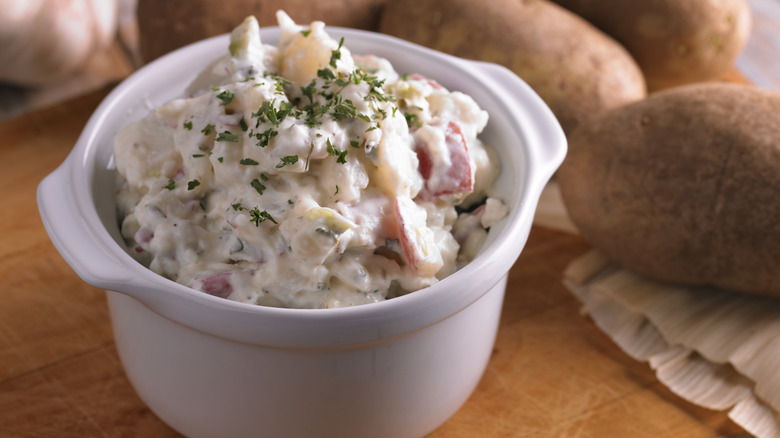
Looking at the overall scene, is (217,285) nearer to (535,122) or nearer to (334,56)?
(334,56)

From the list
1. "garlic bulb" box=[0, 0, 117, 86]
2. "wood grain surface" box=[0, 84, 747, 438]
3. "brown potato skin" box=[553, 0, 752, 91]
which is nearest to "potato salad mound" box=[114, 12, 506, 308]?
"wood grain surface" box=[0, 84, 747, 438]

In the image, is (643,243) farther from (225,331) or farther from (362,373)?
(225,331)

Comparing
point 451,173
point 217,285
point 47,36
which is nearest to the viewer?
point 217,285

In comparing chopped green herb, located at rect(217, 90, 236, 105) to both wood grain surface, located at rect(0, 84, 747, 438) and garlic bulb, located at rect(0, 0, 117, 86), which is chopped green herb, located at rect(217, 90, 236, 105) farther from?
garlic bulb, located at rect(0, 0, 117, 86)

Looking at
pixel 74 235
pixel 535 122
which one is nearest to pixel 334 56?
pixel 535 122

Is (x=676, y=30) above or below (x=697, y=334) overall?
above

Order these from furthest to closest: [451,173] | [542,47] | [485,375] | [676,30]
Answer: [676,30]
[542,47]
[485,375]
[451,173]

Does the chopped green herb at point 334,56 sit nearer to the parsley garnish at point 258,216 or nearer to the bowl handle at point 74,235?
the parsley garnish at point 258,216
